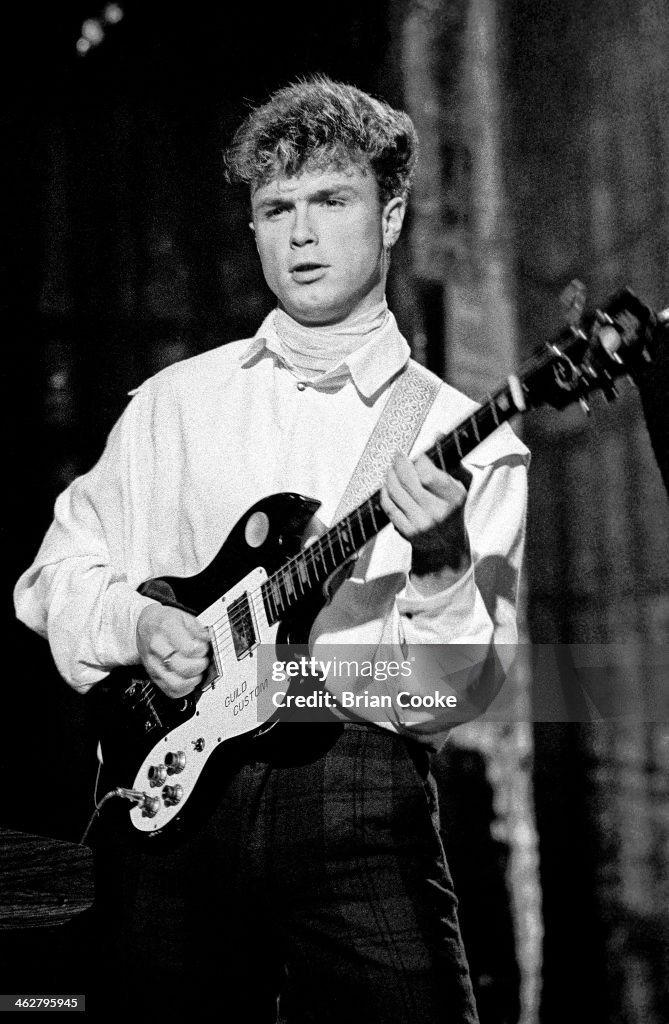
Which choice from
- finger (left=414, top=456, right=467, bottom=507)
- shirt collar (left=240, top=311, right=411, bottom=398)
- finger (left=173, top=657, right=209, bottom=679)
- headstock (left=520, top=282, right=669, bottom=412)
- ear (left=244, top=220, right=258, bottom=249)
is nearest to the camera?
headstock (left=520, top=282, right=669, bottom=412)

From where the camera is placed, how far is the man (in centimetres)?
155

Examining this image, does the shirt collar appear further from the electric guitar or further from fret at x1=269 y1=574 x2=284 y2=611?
fret at x1=269 y1=574 x2=284 y2=611

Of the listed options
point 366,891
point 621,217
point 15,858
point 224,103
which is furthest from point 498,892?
point 224,103

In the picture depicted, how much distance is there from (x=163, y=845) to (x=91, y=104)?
5.00 ft

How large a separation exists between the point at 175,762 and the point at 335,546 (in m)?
0.45

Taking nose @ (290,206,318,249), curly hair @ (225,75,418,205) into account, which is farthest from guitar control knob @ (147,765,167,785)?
curly hair @ (225,75,418,205)

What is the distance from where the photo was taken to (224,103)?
2.11 metres

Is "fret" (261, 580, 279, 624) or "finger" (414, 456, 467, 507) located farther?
"fret" (261, 580, 279, 624)

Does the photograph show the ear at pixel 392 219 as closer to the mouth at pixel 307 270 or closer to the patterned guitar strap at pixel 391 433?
the mouth at pixel 307 270

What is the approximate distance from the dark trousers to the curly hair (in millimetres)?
1013

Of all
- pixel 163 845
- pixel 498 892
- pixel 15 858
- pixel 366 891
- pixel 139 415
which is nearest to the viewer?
pixel 15 858

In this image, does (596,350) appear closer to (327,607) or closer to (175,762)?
(327,607)

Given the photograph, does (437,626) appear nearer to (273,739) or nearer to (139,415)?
(273,739)

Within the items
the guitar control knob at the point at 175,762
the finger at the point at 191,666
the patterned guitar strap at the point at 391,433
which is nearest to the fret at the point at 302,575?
the patterned guitar strap at the point at 391,433
